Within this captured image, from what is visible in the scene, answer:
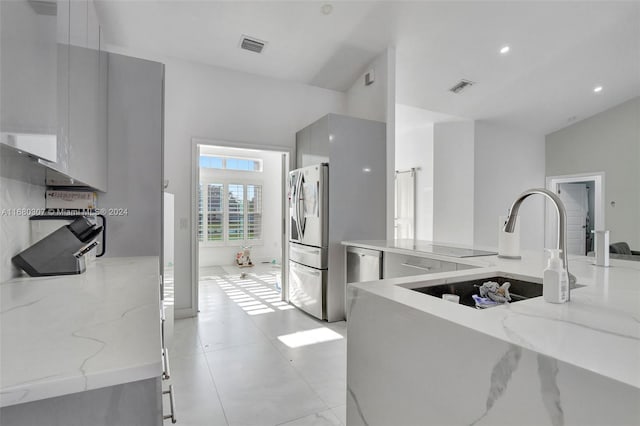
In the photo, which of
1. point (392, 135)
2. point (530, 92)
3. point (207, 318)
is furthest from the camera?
point (530, 92)

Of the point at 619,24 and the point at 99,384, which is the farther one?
the point at 619,24

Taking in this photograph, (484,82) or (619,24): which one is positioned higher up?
(619,24)

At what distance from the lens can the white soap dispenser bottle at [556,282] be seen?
86cm

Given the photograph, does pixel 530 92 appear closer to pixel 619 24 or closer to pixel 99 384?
pixel 619 24

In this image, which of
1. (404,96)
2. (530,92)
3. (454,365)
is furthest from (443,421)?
(530,92)

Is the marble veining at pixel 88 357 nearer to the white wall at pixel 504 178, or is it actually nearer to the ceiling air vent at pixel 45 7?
the ceiling air vent at pixel 45 7

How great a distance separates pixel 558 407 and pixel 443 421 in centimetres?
27

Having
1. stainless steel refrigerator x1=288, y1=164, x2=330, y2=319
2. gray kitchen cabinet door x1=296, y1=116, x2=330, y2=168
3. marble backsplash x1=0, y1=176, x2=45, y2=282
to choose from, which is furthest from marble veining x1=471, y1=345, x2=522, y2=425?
gray kitchen cabinet door x1=296, y1=116, x2=330, y2=168

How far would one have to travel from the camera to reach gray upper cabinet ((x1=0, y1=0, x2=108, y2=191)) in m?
0.67

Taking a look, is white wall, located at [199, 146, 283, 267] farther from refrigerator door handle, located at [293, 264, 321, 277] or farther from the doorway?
the doorway

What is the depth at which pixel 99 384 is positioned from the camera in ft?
1.61

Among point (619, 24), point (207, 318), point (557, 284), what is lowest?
point (207, 318)

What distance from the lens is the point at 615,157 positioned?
18.2ft

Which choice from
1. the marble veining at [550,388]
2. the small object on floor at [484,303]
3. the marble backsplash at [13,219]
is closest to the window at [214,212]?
the marble backsplash at [13,219]
